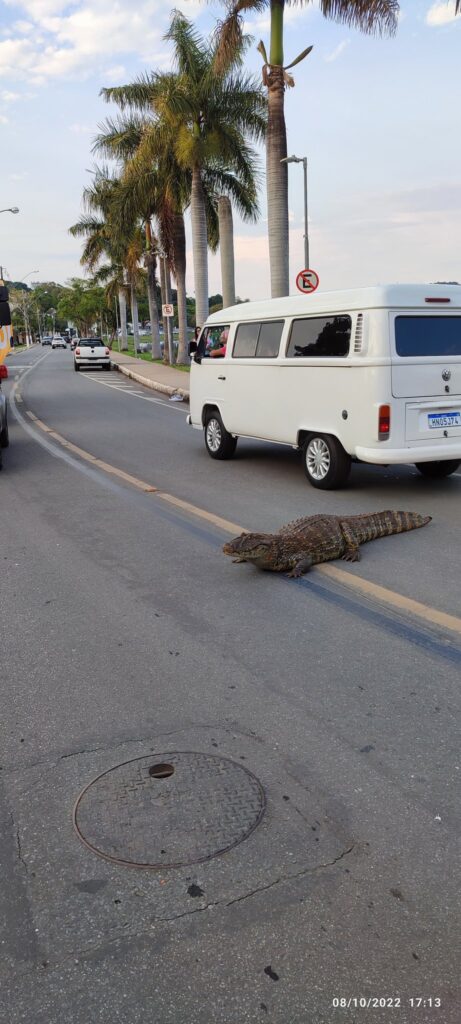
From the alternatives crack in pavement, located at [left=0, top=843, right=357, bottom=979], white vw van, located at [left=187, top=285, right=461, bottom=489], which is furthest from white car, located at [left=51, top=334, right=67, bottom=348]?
crack in pavement, located at [left=0, top=843, right=357, bottom=979]

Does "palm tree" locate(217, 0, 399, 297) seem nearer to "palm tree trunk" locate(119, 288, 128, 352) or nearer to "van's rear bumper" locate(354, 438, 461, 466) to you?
"van's rear bumper" locate(354, 438, 461, 466)

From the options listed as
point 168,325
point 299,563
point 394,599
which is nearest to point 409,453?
point 299,563

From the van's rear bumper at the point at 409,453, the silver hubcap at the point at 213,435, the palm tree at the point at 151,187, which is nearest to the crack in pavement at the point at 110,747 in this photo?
the van's rear bumper at the point at 409,453

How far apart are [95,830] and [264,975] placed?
95cm

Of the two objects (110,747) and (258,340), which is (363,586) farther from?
(258,340)

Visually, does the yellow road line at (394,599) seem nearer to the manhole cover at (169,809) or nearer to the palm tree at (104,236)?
the manhole cover at (169,809)

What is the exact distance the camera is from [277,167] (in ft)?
65.8

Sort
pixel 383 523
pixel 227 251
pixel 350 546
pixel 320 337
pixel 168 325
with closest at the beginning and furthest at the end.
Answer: pixel 350 546
pixel 383 523
pixel 320 337
pixel 227 251
pixel 168 325

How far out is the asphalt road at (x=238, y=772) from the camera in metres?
2.31

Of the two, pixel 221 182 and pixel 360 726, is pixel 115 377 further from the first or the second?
pixel 360 726

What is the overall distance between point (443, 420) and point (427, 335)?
0.95 meters

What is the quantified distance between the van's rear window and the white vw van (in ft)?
0.04

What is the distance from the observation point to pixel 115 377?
36.8 m

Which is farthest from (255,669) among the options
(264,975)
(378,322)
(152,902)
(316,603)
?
(378,322)
